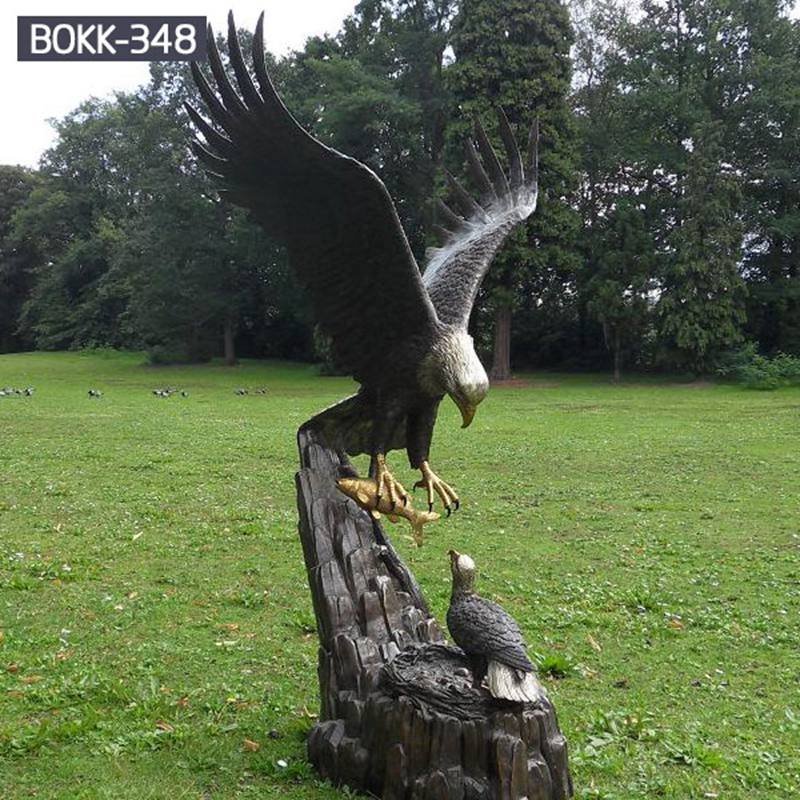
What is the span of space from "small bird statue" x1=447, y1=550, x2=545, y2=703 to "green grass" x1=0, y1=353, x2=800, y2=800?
720 millimetres

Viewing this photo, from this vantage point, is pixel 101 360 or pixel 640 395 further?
pixel 101 360

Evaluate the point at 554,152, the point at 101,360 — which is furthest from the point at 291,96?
the point at 101,360

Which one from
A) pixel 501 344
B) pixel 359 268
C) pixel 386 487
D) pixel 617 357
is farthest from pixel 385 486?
pixel 617 357

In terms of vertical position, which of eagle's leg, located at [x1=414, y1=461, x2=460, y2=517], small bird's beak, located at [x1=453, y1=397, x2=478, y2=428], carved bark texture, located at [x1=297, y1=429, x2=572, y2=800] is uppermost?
small bird's beak, located at [x1=453, y1=397, x2=478, y2=428]

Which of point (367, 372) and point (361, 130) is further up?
point (361, 130)

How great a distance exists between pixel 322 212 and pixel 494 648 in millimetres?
1926

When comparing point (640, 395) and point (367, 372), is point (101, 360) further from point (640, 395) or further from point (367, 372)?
point (367, 372)

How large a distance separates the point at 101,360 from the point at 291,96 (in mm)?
12115

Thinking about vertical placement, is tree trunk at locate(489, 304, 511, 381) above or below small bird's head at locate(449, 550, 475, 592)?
above

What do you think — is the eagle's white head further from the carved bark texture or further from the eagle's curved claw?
the carved bark texture

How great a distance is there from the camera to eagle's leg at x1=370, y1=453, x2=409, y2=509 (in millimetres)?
3953

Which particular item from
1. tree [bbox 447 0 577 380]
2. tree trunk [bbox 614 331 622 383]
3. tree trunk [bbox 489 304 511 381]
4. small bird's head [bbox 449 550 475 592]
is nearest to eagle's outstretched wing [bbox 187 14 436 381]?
small bird's head [bbox 449 550 475 592]

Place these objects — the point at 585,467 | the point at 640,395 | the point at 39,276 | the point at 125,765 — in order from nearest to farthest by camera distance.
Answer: the point at 125,765
the point at 585,467
the point at 640,395
the point at 39,276

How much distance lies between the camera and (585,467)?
37.3ft
